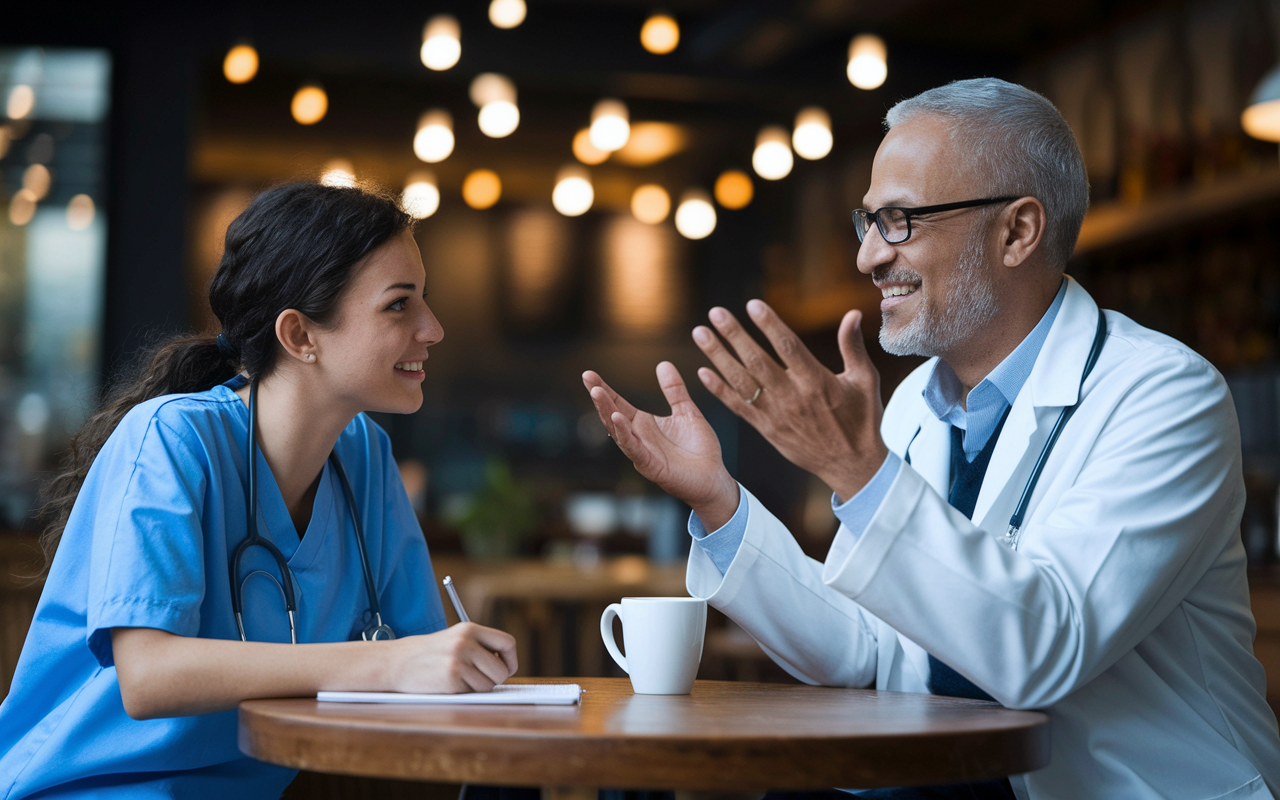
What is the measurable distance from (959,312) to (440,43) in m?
3.26

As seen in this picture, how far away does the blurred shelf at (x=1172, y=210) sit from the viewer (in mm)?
3391

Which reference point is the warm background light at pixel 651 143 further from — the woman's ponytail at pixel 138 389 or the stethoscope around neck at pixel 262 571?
the stethoscope around neck at pixel 262 571

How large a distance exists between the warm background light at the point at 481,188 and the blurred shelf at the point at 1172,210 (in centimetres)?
370

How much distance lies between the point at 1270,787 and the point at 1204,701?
111 millimetres

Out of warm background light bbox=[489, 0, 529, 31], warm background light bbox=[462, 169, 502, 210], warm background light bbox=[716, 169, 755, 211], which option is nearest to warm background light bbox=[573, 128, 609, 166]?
warm background light bbox=[462, 169, 502, 210]

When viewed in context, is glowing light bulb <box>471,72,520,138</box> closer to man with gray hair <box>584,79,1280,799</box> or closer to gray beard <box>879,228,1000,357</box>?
man with gray hair <box>584,79,1280,799</box>

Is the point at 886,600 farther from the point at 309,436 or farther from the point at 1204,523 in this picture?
the point at 309,436

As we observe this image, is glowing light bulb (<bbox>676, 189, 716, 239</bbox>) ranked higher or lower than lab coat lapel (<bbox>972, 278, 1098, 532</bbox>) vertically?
higher

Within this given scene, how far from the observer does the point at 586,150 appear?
6379 mm

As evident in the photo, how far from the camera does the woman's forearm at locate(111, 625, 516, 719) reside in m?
1.10

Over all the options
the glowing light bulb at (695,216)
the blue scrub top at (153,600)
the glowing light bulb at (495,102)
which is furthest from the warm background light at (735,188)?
the blue scrub top at (153,600)

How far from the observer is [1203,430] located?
4.12ft

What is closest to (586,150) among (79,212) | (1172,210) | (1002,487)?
(79,212)

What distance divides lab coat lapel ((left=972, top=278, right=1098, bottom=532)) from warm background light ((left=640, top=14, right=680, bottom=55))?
3464 mm
